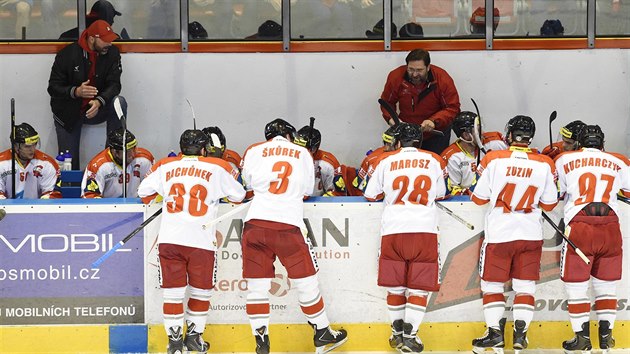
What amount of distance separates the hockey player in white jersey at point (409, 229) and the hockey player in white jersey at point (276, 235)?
39 centimetres

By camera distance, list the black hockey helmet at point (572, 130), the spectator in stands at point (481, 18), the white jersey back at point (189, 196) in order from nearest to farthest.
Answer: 1. the white jersey back at point (189, 196)
2. the black hockey helmet at point (572, 130)
3. the spectator in stands at point (481, 18)

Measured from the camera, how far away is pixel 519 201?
636cm

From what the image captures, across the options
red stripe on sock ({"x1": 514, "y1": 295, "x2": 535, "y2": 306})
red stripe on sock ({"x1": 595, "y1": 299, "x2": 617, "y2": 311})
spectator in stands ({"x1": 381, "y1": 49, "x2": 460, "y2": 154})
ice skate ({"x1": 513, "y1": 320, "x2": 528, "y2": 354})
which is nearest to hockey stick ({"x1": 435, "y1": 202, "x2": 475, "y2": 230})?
red stripe on sock ({"x1": 514, "y1": 295, "x2": 535, "y2": 306})

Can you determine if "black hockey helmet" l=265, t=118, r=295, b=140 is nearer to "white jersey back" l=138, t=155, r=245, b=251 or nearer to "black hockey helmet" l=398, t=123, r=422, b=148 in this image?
"white jersey back" l=138, t=155, r=245, b=251

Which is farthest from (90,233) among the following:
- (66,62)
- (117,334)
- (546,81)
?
(546,81)

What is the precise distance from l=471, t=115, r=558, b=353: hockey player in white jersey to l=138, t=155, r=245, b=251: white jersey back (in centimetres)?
142

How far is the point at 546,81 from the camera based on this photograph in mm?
8492

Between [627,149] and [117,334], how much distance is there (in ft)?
13.2

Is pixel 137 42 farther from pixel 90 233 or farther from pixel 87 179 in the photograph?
pixel 90 233

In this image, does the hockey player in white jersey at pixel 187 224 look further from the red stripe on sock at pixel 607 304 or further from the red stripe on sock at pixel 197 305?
the red stripe on sock at pixel 607 304

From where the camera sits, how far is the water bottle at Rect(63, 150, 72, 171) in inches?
326

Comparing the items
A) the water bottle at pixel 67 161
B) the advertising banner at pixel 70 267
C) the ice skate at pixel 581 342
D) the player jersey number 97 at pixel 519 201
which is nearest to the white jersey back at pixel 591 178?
the player jersey number 97 at pixel 519 201

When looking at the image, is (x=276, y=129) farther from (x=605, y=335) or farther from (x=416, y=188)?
(x=605, y=335)

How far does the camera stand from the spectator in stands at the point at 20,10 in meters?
8.23
